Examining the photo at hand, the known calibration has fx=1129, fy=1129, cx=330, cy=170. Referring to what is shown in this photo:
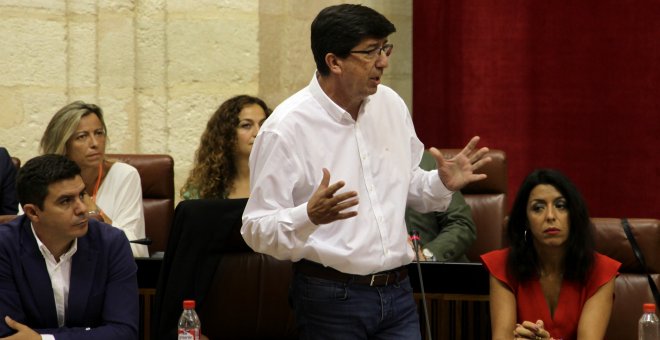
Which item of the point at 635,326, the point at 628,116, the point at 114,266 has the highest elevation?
the point at 628,116

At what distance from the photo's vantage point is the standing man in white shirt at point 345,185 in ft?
9.83

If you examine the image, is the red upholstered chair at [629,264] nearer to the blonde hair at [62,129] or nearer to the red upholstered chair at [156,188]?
the red upholstered chair at [156,188]

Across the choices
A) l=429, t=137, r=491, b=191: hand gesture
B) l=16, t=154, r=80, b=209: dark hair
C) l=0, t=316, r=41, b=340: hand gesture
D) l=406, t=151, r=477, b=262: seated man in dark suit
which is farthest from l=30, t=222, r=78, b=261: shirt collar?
l=406, t=151, r=477, b=262: seated man in dark suit

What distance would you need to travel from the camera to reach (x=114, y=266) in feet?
12.1

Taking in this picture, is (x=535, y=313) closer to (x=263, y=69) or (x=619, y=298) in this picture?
(x=619, y=298)

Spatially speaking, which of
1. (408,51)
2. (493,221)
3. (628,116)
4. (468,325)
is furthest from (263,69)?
(468,325)

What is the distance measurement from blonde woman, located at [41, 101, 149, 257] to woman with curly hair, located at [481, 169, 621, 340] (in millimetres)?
1746

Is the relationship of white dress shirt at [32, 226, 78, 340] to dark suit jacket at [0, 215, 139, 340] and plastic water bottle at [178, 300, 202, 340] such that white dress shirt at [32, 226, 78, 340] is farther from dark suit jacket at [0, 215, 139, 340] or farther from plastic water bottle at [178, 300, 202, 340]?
plastic water bottle at [178, 300, 202, 340]

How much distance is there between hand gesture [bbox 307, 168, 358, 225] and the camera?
9.18ft

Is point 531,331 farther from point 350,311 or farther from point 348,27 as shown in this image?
point 348,27

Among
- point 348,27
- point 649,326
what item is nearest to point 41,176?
point 348,27

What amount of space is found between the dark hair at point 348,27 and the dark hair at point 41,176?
1.10 metres

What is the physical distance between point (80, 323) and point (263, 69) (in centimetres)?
230

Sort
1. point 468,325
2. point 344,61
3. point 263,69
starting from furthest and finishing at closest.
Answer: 1. point 263,69
2. point 468,325
3. point 344,61
